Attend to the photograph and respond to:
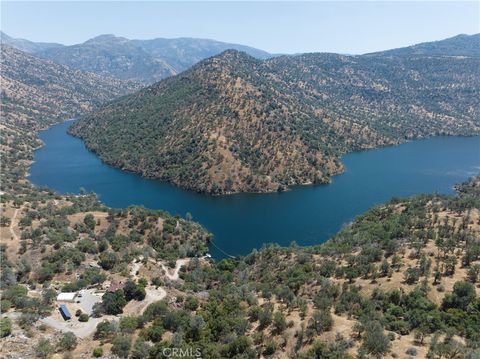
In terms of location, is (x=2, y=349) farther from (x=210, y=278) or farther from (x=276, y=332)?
(x=210, y=278)

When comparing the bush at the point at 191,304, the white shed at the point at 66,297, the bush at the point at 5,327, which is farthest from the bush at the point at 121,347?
the white shed at the point at 66,297

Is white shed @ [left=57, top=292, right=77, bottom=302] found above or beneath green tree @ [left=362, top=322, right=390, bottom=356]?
beneath

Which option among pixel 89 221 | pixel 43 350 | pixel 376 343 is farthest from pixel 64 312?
pixel 89 221

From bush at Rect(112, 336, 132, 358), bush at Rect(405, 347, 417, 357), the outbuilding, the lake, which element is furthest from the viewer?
→ the lake

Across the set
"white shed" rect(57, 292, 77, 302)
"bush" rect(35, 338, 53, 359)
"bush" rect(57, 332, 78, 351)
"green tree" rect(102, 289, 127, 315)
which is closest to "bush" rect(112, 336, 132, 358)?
"bush" rect(57, 332, 78, 351)

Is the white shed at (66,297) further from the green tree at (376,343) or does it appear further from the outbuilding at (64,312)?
the green tree at (376,343)

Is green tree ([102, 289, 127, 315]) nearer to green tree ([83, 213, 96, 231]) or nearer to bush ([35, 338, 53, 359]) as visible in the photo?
bush ([35, 338, 53, 359])

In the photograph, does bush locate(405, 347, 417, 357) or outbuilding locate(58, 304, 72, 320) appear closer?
bush locate(405, 347, 417, 357)

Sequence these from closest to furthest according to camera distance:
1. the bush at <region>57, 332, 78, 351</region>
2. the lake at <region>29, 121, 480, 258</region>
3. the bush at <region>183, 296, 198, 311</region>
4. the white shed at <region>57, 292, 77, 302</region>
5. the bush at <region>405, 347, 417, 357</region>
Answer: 1. the bush at <region>405, 347, 417, 357</region>
2. the bush at <region>57, 332, 78, 351</region>
3. the bush at <region>183, 296, 198, 311</region>
4. the white shed at <region>57, 292, 77, 302</region>
5. the lake at <region>29, 121, 480, 258</region>

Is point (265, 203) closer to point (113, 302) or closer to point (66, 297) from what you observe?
point (113, 302)
